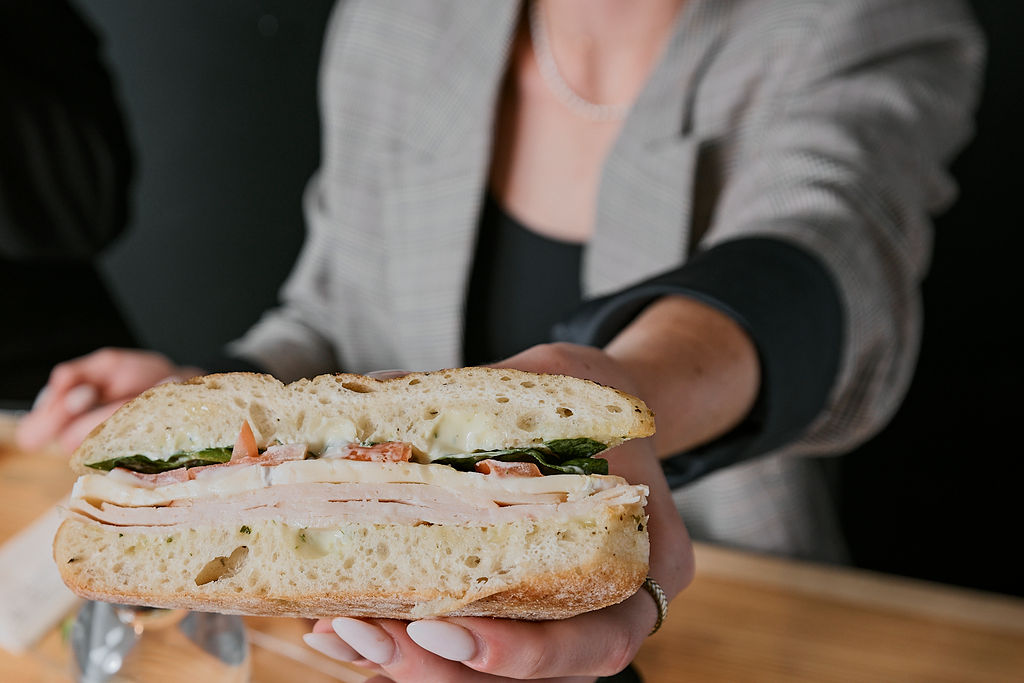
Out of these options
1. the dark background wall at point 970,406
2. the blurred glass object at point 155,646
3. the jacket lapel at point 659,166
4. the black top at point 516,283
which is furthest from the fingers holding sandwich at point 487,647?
the dark background wall at point 970,406

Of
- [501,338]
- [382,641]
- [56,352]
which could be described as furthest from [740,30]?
[56,352]

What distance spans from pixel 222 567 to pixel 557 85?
44.9 inches

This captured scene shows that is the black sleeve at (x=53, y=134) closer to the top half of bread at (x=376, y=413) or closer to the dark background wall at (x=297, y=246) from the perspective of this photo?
the dark background wall at (x=297, y=246)

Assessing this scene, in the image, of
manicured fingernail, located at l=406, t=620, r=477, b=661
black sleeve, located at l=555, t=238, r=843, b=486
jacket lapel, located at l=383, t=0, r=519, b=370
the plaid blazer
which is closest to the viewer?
manicured fingernail, located at l=406, t=620, r=477, b=661

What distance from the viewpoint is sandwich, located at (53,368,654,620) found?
0.58 meters

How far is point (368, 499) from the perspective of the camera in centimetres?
61

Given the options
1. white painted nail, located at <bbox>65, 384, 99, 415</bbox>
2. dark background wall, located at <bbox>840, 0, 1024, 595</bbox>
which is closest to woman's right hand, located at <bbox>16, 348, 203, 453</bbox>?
white painted nail, located at <bbox>65, 384, 99, 415</bbox>

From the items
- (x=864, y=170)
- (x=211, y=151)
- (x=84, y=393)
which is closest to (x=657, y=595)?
(x=864, y=170)

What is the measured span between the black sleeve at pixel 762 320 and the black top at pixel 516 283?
1.69 feet

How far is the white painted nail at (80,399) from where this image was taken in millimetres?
1307

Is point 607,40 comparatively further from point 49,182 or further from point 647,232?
point 49,182

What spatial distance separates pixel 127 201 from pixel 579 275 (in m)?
1.61

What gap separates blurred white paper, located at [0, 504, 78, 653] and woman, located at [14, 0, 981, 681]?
7.7 inches

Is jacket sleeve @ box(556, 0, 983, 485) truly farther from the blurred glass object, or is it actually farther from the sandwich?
the blurred glass object
